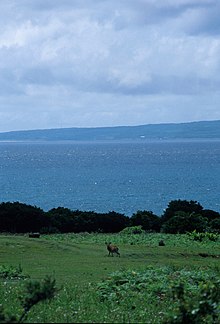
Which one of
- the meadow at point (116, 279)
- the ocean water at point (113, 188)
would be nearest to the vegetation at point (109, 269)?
the meadow at point (116, 279)

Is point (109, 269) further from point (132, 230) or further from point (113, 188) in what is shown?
point (113, 188)

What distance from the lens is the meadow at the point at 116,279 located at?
10.6 metres

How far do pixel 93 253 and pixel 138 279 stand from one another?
7634 mm

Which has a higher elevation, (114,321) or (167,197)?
(114,321)

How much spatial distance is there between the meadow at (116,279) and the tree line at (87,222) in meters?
4.87

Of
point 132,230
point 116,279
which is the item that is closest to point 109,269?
point 116,279

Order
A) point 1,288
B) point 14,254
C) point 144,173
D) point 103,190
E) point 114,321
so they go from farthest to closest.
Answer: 1. point 144,173
2. point 103,190
3. point 14,254
4. point 1,288
5. point 114,321

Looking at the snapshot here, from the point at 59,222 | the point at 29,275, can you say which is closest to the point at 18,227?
the point at 59,222

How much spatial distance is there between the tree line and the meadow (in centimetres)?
487

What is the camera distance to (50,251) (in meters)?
23.1

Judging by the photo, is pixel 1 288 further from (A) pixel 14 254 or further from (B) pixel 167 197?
(B) pixel 167 197

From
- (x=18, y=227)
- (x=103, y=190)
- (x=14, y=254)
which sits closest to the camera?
(x=14, y=254)

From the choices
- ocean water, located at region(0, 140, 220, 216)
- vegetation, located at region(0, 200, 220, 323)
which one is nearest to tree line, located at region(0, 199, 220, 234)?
vegetation, located at region(0, 200, 220, 323)

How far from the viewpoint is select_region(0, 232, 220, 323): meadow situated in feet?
34.7
